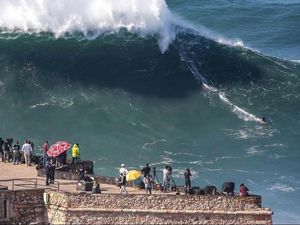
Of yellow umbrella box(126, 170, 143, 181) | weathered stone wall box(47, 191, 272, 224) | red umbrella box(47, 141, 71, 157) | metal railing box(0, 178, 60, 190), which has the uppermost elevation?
red umbrella box(47, 141, 71, 157)

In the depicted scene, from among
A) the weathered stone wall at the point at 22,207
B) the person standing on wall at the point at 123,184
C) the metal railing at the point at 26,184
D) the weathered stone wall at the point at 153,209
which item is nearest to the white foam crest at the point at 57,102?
the metal railing at the point at 26,184

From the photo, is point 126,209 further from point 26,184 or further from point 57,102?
point 57,102

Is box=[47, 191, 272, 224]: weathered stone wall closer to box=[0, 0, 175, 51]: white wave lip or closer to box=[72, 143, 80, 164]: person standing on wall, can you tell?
box=[72, 143, 80, 164]: person standing on wall

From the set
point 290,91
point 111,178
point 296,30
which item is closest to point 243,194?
point 111,178

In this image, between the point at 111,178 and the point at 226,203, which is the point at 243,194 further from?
the point at 111,178

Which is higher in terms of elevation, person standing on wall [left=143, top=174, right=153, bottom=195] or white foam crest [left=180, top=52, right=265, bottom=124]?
white foam crest [left=180, top=52, right=265, bottom=124]

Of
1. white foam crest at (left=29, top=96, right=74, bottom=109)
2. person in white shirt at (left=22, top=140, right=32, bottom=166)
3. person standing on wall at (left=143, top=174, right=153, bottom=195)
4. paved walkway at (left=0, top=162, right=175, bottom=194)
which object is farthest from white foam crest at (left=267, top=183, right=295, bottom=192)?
white foam crest at (left=29, top=96, right=74, bottom=109)
